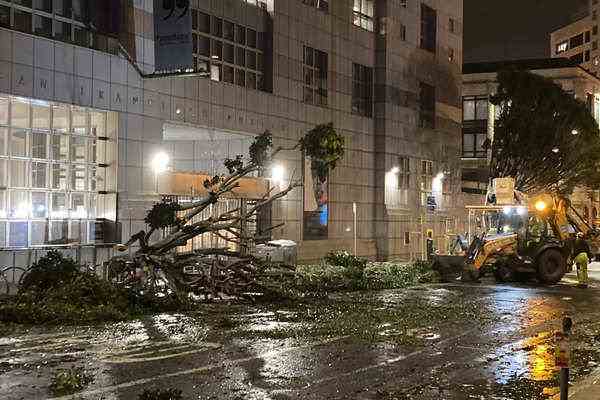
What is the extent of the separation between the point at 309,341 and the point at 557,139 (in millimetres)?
35641

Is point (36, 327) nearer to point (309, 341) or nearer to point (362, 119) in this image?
point (309, 341)

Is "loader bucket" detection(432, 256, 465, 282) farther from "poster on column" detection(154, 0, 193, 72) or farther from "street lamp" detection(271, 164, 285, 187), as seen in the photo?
"poster on column" detection(154, 0, 193, 72)

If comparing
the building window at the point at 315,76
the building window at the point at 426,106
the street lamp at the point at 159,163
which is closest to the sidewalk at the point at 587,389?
the street lamp at the point at 159,163

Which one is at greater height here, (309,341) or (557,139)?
(557,139)

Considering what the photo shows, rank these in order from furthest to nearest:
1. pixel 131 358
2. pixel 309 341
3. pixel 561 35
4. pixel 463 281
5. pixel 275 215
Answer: pixel 561 35, pixel 275 215, pixel 463 281, pixel 309 341, pixel 131 358

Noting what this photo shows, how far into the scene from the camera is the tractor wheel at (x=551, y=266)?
26.8 meters

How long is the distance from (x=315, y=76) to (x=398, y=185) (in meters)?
8.11

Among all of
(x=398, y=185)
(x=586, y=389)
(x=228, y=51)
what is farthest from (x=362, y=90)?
(x=586, y=389)

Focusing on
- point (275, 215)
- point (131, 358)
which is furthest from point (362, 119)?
point (131, 358)

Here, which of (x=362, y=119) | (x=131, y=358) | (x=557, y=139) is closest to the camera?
(x=131, y=358)

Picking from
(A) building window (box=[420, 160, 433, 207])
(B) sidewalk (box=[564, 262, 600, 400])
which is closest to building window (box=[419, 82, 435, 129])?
(A) building window (box=[420, 160, 433, 207])

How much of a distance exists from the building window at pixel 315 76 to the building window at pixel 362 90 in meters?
2.60

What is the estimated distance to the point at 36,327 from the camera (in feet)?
48.9

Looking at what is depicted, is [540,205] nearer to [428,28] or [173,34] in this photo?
[173,34]
